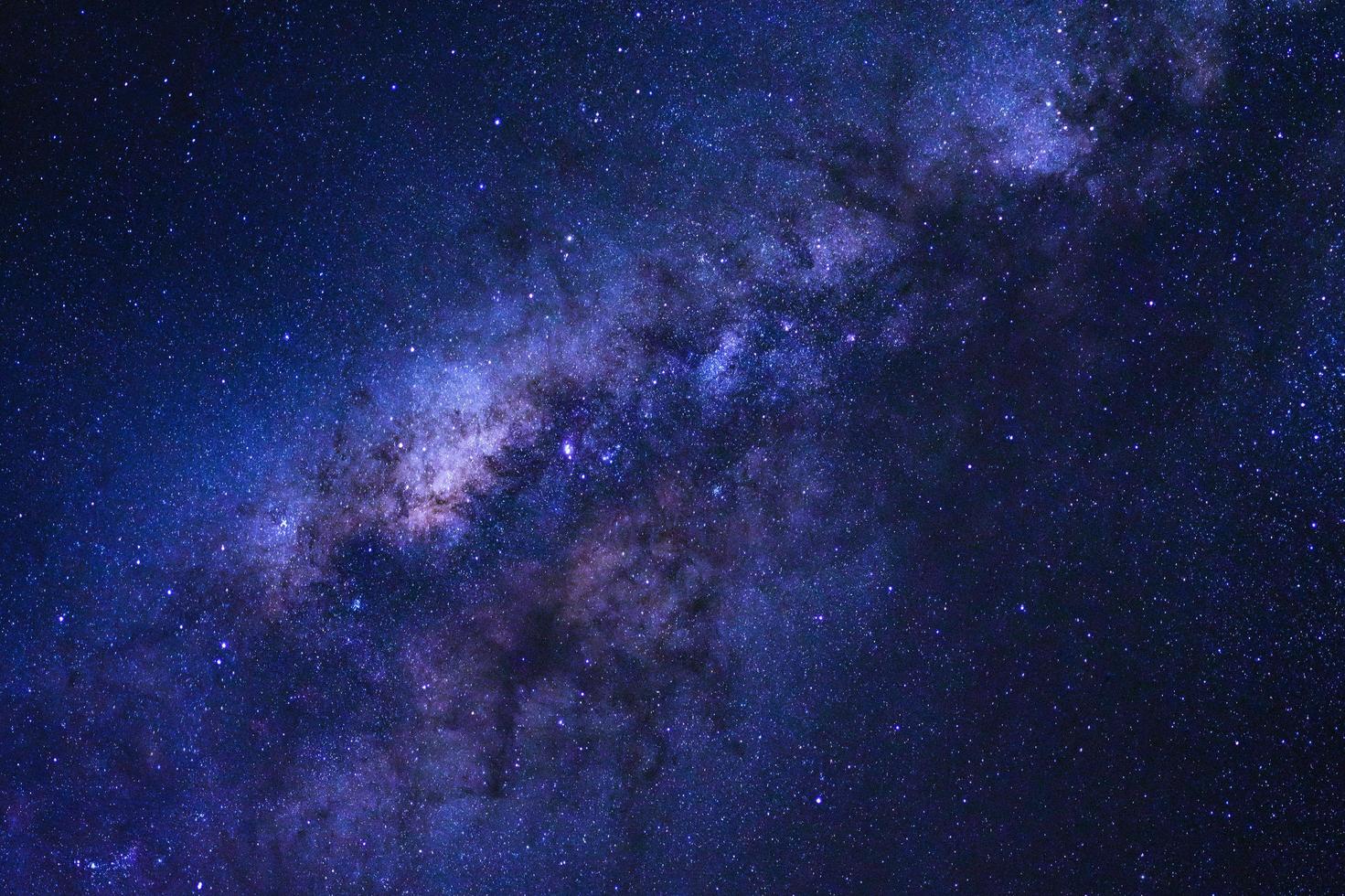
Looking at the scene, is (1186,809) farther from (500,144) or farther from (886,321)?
(500,144)

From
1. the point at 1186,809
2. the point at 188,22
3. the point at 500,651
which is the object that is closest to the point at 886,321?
the point at 500,651

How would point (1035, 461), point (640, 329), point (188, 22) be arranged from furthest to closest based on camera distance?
point (1035, 461)
point (640, 329)
point (188, 22)

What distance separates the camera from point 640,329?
3881 mm

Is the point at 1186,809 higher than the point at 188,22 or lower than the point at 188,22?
lower

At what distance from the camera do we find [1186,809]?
4.47 m

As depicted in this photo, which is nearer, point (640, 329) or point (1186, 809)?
point (640, 329)

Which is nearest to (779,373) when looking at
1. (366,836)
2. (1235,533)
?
(1235,533)

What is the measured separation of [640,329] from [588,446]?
76 cm

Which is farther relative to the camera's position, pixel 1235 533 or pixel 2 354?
pixel 1235 533

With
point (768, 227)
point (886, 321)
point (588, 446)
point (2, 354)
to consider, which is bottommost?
point (588, 446)

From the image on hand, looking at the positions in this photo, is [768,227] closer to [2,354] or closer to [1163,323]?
[1163,323]

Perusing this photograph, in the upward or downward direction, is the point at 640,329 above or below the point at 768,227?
below

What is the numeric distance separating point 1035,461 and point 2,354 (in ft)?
20.8

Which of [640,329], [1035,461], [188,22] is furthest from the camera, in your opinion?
[1035,461]
